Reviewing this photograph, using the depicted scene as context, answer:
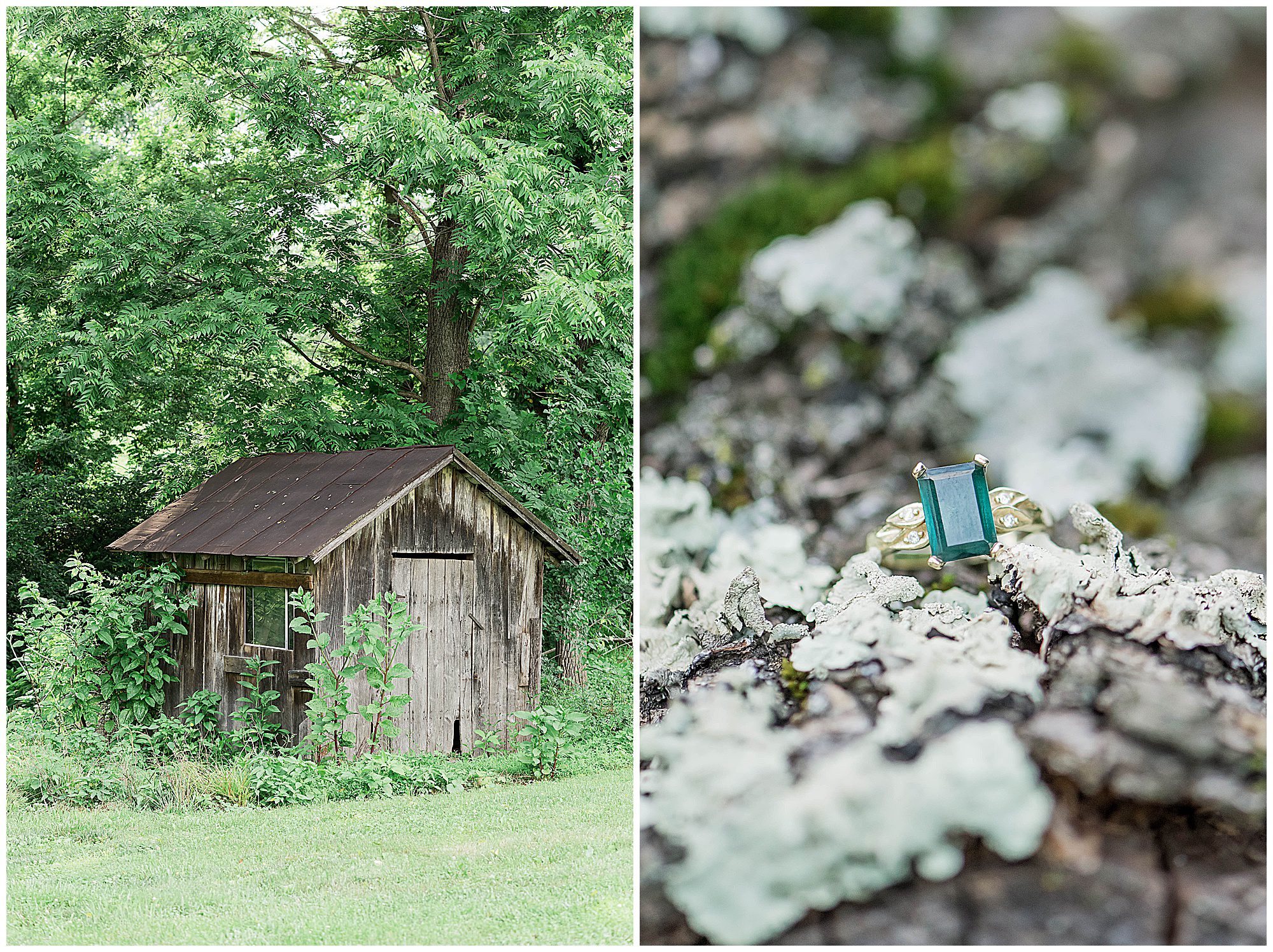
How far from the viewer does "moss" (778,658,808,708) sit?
7.04ft

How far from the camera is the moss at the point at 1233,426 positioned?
5.66ft

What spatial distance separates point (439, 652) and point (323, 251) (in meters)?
3.52

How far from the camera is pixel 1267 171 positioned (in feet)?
5.58

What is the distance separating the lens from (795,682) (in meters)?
2.24

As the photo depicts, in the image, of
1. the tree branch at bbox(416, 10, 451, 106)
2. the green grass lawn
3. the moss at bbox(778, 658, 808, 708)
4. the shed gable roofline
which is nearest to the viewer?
the moss at bbox(778, 658, 808, 708)

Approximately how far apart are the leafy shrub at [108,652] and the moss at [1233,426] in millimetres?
5382

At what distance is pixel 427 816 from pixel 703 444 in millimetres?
3189

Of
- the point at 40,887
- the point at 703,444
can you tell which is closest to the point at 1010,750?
the point at 703,444

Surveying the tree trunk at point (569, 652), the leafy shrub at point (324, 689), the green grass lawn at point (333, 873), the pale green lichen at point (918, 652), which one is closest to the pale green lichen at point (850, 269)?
the pale green lichen at point (918, 652)

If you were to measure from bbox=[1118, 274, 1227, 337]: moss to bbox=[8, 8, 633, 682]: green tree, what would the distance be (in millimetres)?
4457

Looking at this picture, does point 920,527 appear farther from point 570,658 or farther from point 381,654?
point 570,658

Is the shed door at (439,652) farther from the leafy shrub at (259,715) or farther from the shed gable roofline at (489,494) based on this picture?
the leafy shrub at (259,715)

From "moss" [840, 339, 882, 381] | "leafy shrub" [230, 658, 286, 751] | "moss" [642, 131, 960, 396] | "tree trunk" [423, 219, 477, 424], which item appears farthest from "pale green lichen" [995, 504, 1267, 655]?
"tree trunk" [423, 219, 477, 424]

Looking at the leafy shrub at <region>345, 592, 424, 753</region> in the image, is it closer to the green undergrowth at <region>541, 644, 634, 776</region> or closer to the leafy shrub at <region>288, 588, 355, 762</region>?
the leafy shrub at <region>288, 588, 355, 762</region>
